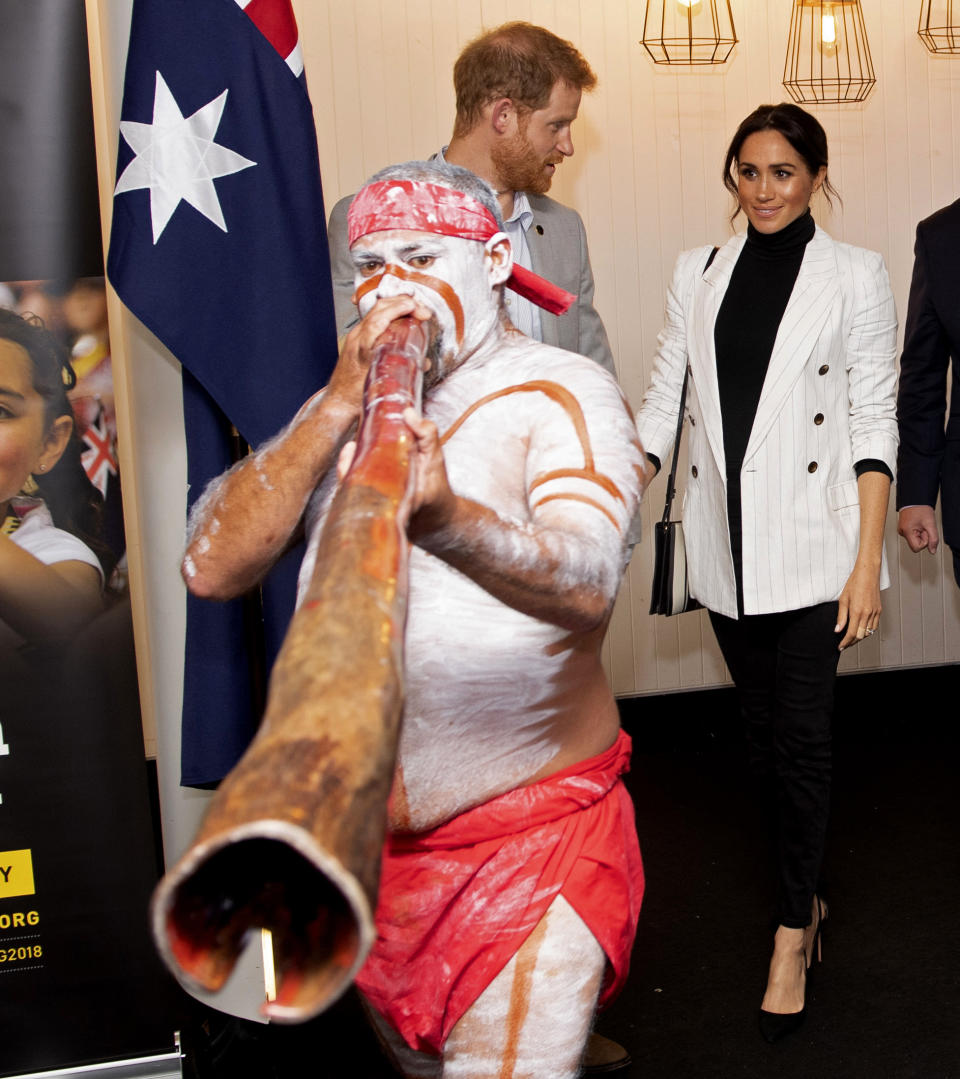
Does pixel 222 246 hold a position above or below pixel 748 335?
above

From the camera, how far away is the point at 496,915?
127 cm

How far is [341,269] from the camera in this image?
236 centimetres

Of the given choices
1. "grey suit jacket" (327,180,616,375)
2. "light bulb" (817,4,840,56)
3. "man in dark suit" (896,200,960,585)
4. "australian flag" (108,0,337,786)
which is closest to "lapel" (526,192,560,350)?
"grey suit jacket" (327,180,616,375)

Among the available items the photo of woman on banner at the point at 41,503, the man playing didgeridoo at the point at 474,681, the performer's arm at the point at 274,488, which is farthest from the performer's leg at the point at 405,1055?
the photo of woman on banner at the point at 41,503

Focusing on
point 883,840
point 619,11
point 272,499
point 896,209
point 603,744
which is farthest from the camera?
point 896,209

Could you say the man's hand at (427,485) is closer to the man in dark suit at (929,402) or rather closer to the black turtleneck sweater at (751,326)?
the black turtleneck sweater at (751,326)

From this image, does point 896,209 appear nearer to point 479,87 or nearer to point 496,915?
point 479,87

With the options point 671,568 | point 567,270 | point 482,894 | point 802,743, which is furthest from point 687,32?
point 482,894

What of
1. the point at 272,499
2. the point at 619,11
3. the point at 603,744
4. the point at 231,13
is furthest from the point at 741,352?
the point at 619,11

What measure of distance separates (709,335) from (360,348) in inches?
62.5

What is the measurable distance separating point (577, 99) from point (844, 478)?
3.12 feet

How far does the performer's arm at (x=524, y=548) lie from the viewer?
87 cm

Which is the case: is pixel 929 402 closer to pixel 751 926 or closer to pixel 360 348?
pixel 751 926

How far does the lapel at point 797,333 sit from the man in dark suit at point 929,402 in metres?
0.37
